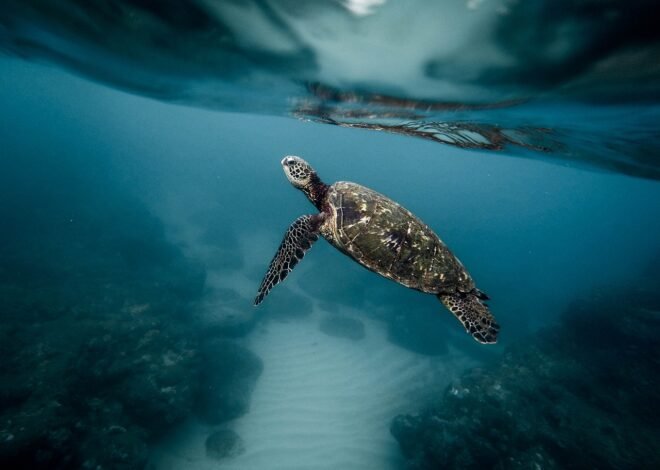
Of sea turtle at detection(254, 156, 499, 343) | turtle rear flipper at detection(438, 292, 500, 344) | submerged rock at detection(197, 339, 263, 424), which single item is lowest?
submerged rock at detection(197, 339, 263, 424)

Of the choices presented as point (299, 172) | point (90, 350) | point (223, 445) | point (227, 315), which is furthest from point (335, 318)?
point (299, 172)

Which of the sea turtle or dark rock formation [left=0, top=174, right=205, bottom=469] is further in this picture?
dark rock formation [left=0, top=174, right=205, bottom=469]

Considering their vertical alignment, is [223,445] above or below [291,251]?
below

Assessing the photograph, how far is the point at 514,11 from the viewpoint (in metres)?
4.48

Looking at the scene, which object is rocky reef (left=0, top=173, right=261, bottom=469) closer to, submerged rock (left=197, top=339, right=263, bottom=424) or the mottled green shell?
submerged rock (left=197, top=339, right=263, bottom=424)

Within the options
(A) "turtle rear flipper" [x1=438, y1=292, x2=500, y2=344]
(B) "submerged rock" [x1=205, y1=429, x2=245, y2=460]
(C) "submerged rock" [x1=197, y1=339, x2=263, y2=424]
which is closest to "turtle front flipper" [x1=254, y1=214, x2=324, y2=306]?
(A) "turtle rear flipper" [x1=438, y1=292, x2=500, y2=344]

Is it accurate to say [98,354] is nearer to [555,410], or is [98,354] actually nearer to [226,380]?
[226,380]

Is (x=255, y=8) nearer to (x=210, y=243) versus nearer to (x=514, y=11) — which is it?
(x=514, y=11)

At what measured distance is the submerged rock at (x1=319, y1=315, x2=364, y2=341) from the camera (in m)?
19.1

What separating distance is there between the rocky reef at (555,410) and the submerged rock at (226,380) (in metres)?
6.35

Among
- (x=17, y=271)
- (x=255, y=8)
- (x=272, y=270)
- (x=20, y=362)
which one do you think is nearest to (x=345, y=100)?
(x=255, y=8)

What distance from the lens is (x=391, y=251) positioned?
194 inches

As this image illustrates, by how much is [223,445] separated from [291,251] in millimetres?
9629

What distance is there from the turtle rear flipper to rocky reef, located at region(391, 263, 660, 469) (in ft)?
21.7
